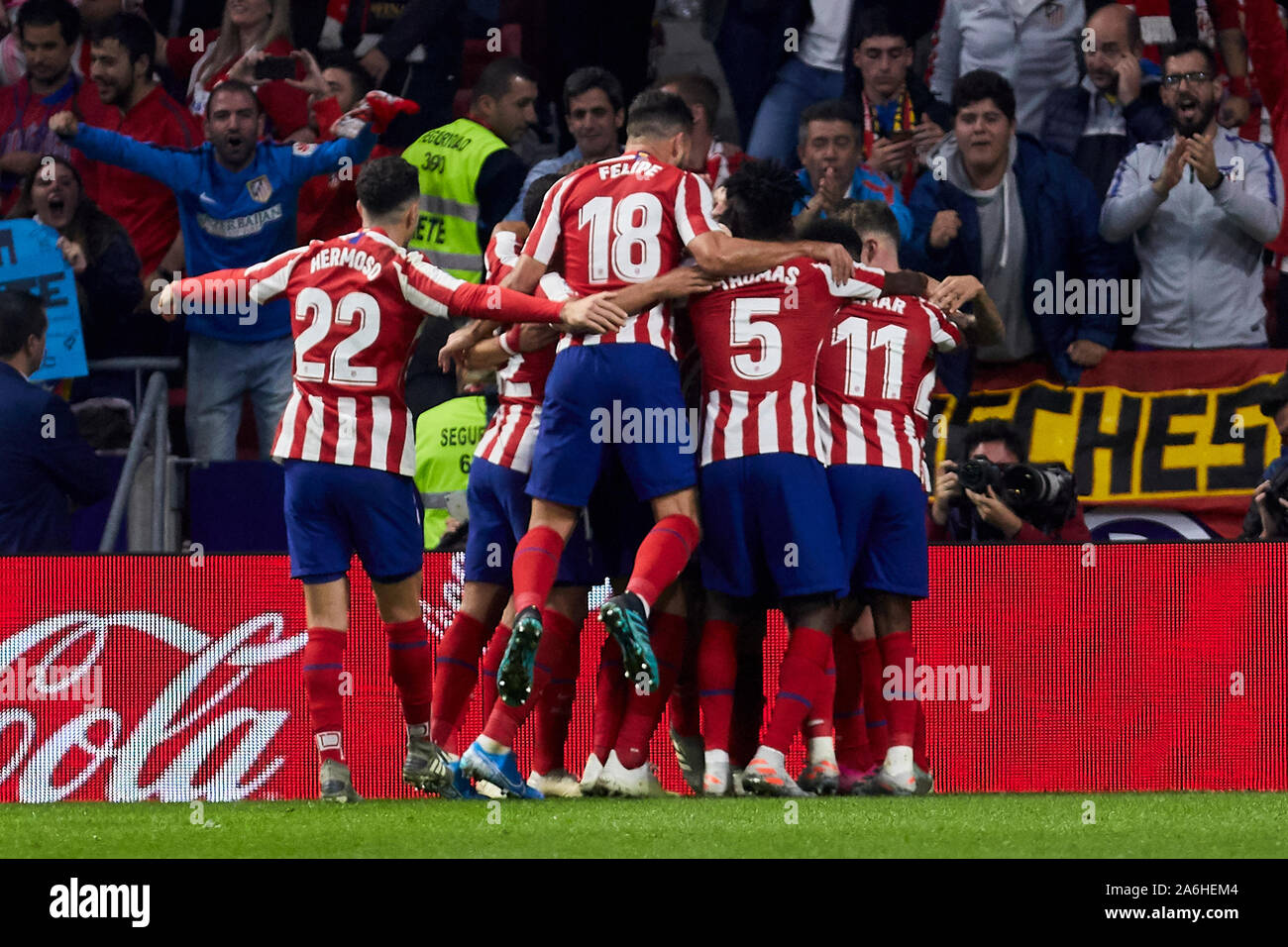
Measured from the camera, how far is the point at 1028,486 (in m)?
7.93

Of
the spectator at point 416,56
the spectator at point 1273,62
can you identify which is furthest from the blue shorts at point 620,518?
the spectator at point 1273,62

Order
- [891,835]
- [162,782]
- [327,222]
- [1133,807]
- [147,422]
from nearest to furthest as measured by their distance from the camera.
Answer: [891,835], [1133,807], [162,782], [147,422], [327,222]

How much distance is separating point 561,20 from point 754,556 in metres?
4.77

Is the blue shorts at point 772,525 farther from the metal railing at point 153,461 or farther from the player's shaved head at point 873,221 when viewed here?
the metal railing at point 153,461

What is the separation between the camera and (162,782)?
24.9ft

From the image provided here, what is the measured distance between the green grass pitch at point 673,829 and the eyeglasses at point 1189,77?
13.5 ft

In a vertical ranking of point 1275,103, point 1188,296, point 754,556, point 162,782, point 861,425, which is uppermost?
point 1275,103

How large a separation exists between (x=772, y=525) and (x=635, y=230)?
105 centimetres

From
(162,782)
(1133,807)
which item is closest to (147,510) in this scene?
(162,782)

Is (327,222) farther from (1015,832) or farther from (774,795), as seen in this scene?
(1015,832)

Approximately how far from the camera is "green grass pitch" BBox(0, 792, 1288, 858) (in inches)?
195

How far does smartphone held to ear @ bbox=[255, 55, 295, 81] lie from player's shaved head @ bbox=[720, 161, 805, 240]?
416cm

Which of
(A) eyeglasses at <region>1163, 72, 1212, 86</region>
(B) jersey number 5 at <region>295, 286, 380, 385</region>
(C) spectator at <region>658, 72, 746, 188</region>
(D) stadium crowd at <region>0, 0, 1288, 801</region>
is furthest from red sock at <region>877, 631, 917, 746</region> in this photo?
(A) eyeglasses at <region>1163, 72, 1212, 86</region>

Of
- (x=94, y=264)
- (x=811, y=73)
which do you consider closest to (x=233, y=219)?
(x=94, y=264)
